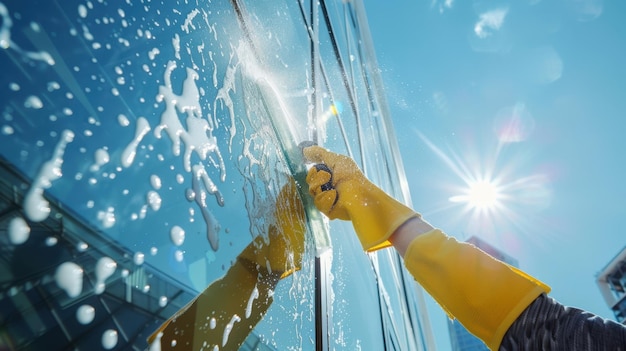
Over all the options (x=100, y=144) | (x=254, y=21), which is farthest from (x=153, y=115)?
(x=254, y=21)

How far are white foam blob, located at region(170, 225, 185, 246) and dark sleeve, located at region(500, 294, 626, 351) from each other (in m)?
0.72

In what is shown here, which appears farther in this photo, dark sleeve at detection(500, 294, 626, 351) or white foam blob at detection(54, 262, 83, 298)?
dark sleeve at detection(500, 294, 626, 351)

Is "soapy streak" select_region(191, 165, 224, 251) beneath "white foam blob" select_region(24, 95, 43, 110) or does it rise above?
above

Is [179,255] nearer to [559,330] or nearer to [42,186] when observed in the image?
[42,186]

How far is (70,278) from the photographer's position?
27 cm

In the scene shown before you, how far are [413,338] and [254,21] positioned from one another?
3578 mm

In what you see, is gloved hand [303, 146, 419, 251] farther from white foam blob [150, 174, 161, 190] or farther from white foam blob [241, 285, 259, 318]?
white foam blob [150, 174, 161, 190]

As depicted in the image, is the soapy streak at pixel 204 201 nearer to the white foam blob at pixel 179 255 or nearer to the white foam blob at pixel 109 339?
the white foam blob at pixel 179 255

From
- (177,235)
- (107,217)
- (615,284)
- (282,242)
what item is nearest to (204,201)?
(177,235)

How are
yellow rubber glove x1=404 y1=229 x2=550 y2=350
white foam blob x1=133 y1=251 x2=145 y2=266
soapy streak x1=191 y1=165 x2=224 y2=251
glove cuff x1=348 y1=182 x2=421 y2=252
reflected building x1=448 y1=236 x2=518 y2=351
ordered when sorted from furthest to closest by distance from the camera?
reflected building x1=448 y1=236 x2=518 y2=351 < glove cuff x1=348 y1=182 x2=421 y2=252 < yellow rubber glove x1=404 y1=229 x2=550 y2=350 < soapy streak x1=191 y1=165 x2=224 y2=251 < white foam blob x1=133 y1=251 x2=145 y2=266

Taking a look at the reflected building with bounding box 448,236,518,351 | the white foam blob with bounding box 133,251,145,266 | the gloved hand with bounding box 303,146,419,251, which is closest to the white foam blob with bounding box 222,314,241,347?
the white foam blob with bounding box 133,251,145,266

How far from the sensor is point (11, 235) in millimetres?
233

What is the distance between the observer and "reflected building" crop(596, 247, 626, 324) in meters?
23.1

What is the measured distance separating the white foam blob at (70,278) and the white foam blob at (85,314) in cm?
1
